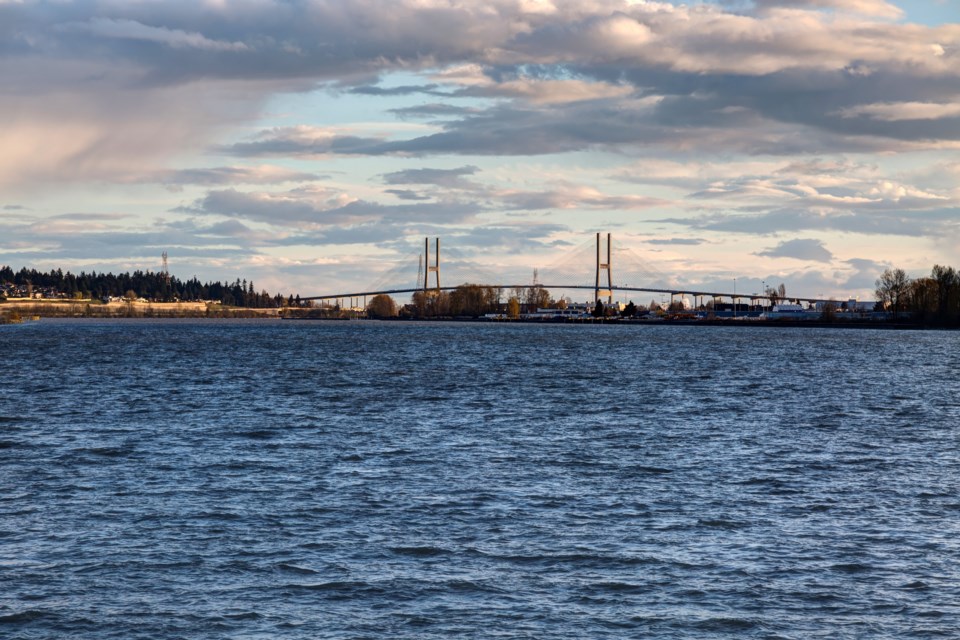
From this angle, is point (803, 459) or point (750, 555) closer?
point (750, 555)

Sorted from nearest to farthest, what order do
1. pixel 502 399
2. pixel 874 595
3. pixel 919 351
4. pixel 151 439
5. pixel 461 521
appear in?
1. pixel 874 595
2. pixel 461 521
3. pixel 151 439
4. pixel 502 399
5. pixel 919 351

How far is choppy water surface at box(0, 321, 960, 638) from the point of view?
1764 cm

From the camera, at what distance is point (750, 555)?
21.4 meters

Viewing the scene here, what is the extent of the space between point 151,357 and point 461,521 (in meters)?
92.4

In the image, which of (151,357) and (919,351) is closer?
(151,357)

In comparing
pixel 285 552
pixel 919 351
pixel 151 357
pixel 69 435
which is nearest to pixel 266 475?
pixel 285 552

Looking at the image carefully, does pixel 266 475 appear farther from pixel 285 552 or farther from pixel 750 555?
pixel 750 555

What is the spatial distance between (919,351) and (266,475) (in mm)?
120306

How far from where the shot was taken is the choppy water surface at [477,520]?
17641 mm

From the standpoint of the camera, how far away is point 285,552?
21.4 meters

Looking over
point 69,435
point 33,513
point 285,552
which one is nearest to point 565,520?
point 285,552

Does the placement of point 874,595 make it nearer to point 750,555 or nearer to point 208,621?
point 750,555

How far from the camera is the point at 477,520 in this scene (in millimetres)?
24547

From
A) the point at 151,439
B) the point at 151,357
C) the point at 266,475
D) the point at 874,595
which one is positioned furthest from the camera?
the point at 151,357
